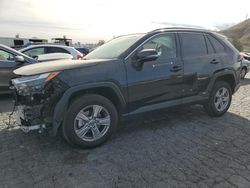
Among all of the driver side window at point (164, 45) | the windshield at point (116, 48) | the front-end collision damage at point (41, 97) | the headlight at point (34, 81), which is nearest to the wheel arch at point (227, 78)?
the driver side window at point (164, 45)

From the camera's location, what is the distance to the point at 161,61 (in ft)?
14.9

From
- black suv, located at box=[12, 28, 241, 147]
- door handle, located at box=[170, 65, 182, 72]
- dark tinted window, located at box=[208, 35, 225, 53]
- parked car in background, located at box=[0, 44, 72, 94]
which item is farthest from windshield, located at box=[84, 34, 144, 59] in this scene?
parked car in background, located at box=[0, 44, 72, 94]

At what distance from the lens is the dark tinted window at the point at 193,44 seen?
16.3 ft

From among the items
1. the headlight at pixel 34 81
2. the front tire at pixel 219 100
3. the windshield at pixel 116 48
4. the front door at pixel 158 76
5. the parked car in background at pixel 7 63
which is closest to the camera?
the headlight at pixel 34 81

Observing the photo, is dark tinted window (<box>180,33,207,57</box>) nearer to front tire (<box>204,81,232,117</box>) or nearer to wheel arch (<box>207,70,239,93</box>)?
wheel arch (<box>207,70,239,93</box>)

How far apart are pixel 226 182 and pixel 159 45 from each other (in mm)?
2514

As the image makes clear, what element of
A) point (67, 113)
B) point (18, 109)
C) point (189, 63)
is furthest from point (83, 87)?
point (189, 63)

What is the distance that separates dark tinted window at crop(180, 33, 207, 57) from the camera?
497 centimetres

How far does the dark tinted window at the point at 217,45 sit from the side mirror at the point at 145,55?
1848mm

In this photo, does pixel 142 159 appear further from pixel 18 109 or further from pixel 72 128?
pixel 18 109

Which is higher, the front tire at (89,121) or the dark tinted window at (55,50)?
the dark tinted window at (55,50)

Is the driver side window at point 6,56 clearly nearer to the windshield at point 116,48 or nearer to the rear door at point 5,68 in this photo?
the rear door at point 5,68

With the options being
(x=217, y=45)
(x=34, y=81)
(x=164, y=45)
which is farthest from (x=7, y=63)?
(x=217, y=45)

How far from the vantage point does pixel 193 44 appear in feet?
16.9
